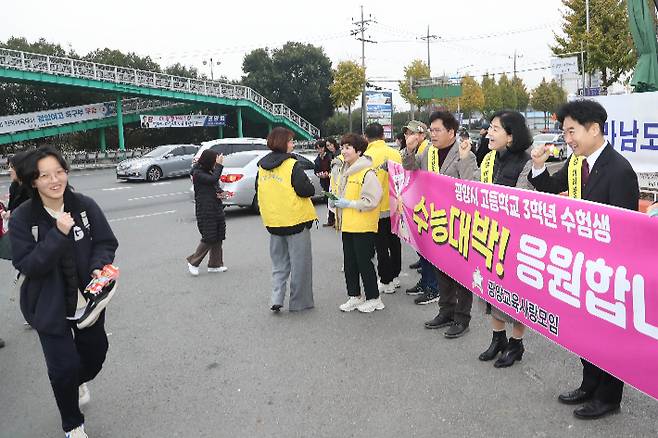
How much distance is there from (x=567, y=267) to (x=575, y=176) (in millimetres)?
681

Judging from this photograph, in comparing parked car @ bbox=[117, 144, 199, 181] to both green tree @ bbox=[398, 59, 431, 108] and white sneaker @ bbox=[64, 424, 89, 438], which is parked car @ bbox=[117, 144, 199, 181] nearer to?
white sneaker @ bbox=[64, 424, 89, 438]

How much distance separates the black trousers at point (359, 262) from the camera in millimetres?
5215

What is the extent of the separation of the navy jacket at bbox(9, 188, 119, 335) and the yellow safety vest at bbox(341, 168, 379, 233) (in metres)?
2.43

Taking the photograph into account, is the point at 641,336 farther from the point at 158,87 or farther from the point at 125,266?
the point at 158,87

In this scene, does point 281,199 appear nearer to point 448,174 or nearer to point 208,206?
point 448,174

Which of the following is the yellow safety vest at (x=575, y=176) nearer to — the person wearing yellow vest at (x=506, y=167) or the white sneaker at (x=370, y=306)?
the person wearing yellow vest at (x=506, y=167)

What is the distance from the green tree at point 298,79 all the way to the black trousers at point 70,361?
48.8m

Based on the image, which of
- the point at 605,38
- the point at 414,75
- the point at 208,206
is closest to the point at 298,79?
the point at 414,75

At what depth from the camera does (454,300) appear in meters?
4.94

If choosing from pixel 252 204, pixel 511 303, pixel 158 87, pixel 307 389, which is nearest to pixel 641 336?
pixel 511 303

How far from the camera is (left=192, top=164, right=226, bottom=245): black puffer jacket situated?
7.01m

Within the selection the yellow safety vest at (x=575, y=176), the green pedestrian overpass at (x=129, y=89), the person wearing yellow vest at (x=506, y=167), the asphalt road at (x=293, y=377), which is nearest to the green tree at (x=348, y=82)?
the green pedestrian overpass at (x=129, y=89)

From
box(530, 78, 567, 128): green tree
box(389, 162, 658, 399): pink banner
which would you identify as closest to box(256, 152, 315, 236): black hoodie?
box(389, 162, 658, 399): pink banner

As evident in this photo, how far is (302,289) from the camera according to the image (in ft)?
17.9
